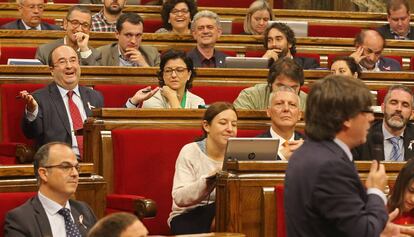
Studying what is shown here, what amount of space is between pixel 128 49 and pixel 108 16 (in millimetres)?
631

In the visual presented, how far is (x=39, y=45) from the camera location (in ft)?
13.9

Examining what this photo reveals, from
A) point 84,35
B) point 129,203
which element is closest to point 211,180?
point 129,203

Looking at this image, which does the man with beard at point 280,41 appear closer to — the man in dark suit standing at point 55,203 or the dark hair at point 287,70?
the dark hair at point 287,70

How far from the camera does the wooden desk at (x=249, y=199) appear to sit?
2658mm

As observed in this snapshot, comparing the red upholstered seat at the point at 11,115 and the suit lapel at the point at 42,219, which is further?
the red upholstered seat at the point at 11,115

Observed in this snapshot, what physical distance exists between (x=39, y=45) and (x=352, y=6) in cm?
227

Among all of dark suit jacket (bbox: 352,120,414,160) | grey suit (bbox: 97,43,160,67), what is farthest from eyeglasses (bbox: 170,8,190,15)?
dark suit jacket (bbox: 352,120,414,160)

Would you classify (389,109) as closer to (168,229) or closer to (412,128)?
(412,128)

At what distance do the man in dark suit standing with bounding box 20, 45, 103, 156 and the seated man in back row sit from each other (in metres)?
0.49

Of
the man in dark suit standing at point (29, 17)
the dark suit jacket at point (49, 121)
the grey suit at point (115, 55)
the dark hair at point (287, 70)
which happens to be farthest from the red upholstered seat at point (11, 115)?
the man in dark suit standing at point (29, 17)

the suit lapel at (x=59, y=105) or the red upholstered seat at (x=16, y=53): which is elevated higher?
the red upholstered seat at (x=16, y=53)

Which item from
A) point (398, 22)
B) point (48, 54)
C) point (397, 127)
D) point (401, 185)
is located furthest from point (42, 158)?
point (398, 22)

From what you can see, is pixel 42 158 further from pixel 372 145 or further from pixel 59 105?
pixel 372 145

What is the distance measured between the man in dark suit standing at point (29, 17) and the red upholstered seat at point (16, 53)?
12.8 inches
